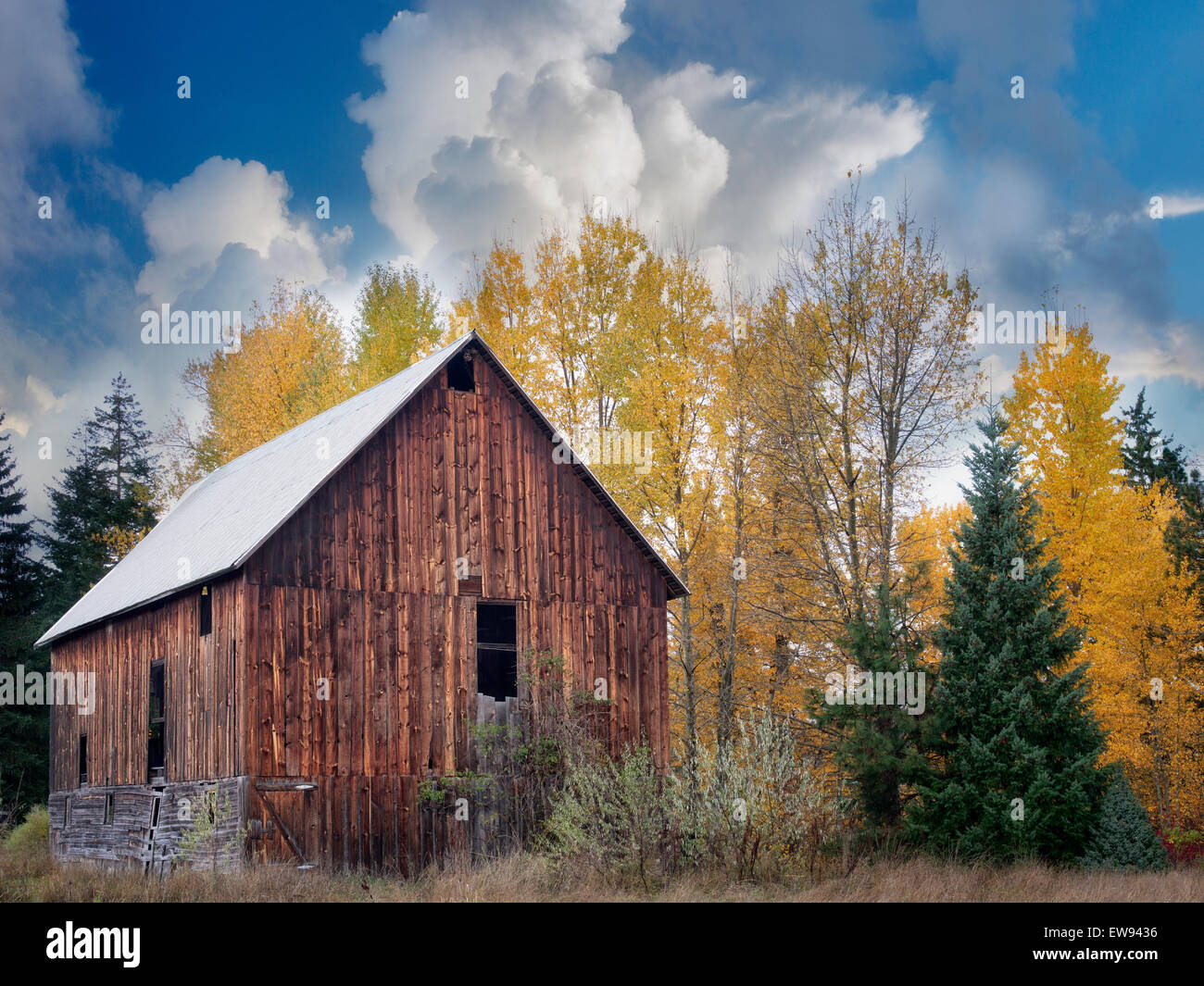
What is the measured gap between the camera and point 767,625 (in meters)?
24.3

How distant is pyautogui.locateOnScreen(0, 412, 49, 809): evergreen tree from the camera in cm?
3747

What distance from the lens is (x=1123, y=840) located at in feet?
58.6

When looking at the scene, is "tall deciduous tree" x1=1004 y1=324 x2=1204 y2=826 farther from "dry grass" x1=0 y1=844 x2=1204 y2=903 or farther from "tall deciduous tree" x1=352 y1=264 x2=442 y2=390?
"tall deciduous tree" x1=352 y1=264 x2=442 y2=390

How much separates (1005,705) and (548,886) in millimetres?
8482

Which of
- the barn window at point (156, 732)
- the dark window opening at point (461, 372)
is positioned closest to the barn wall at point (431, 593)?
the dark window opening at point (461, 372)

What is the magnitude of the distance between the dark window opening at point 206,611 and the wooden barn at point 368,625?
0.08 meters

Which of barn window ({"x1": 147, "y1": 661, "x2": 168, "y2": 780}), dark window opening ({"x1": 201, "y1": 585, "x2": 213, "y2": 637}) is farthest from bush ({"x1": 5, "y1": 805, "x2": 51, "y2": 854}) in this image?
dark window opening ({"x1": 201, "y1": 585, "x2": 213, "y2": 637})

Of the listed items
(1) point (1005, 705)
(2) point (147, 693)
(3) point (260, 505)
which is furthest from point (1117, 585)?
(2) point (147, 693)

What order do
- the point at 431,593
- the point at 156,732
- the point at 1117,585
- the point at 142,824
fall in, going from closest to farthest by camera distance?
the point at 431,593 < the point at 142,824 < the point at 156,732 < the point at 1117,585

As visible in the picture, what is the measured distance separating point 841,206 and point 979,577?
9.11m

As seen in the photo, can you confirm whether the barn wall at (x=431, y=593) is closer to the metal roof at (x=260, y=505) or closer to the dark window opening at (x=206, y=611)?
the metal roof at (x=260, y=505)

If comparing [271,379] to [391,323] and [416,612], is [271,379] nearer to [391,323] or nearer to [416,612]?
[391,323]

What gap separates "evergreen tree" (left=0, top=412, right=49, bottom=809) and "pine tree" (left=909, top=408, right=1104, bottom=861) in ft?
93.6
